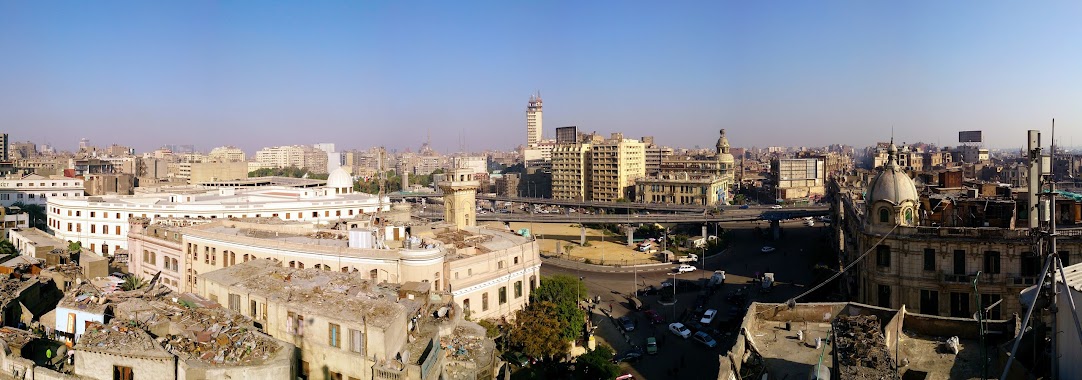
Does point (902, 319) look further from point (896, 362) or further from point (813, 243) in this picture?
point (813, 243)

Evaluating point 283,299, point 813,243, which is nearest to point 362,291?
point 283,299

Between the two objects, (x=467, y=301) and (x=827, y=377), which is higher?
(x=827, y=377)

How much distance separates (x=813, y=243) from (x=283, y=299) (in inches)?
2368

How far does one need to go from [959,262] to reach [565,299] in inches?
658

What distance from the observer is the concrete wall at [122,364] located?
15.8 m

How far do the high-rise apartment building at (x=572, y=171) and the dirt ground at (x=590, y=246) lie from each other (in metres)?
26.8

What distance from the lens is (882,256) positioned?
27516 millimetres


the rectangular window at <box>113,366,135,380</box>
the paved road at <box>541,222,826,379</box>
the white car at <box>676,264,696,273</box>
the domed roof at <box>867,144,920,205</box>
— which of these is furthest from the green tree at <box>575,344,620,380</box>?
the white car at <box>676,264,696,273</box>

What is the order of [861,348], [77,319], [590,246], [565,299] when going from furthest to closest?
[590,246]
[565,299]
[77,319]
[861,348]

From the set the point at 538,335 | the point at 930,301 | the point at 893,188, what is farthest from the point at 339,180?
the point at 930,301

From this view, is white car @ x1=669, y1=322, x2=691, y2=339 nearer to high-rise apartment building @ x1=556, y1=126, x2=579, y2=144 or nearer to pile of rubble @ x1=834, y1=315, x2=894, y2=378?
pile of rubble @ x1=834, y1=315, x2=894, y2=378

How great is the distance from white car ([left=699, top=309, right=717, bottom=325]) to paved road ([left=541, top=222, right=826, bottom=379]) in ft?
1.32

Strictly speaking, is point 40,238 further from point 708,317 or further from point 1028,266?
point 1028,266

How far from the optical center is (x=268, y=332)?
19.1 metres
